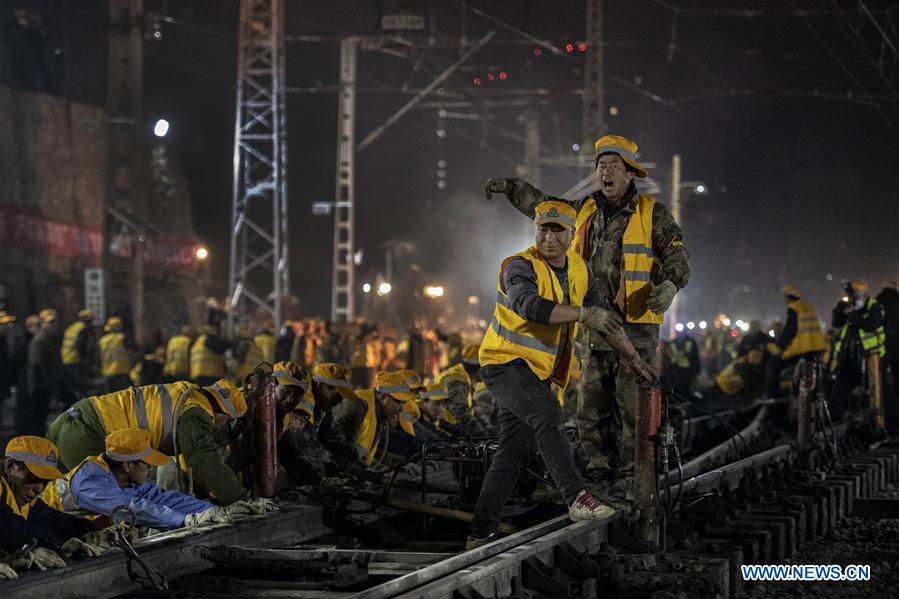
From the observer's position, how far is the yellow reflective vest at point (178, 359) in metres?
18.0

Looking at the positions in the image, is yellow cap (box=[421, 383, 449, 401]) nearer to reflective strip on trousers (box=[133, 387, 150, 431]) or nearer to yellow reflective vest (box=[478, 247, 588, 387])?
reflective strip on trousers (box=[133, 387, 150, 431])

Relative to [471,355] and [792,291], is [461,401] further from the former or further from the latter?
[792,291]

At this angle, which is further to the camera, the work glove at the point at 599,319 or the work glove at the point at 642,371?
the work glove at the point at 642,371

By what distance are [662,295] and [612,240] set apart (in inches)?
27.7

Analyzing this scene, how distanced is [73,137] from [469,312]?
27.6 metres

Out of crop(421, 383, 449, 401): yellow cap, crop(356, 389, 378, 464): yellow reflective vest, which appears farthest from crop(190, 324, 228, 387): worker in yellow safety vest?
crop(356, 389, 378, 464): yellow reflective vest

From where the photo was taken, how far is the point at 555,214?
19.2ft

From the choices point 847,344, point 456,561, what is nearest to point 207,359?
point 847,344

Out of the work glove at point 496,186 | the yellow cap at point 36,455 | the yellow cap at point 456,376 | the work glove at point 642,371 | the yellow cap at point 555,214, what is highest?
the work glove at point 496,186

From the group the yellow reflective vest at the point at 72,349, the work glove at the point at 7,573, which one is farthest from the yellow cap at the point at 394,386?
the yellow reflective vest at the point at 72,349

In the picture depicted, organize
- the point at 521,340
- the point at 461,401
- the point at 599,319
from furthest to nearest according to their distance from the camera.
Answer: the point at 461,401 → the point at 521,340 → the point at 599,319

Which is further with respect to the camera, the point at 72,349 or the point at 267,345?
the point at 267,345

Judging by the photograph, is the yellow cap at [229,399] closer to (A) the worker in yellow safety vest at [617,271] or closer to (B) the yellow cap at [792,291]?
(A) the worker in yellow safety vest at [617,271]

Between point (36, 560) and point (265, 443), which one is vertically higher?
point (265, 443)
